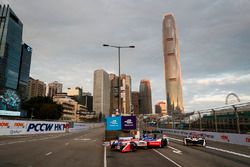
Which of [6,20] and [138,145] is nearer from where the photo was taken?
[138,145]

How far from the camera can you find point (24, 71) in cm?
17688

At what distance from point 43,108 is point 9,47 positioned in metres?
77.9

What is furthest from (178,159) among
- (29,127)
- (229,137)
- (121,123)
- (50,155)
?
(29,127)

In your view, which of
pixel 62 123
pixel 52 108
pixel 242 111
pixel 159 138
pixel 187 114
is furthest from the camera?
pixel 52 108

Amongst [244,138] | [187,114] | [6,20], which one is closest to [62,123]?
[187,114]

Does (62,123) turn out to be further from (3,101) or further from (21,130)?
(3,101)

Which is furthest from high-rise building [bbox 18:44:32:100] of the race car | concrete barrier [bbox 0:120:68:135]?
the race car

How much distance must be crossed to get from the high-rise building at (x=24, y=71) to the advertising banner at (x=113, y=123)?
15521 centimetres

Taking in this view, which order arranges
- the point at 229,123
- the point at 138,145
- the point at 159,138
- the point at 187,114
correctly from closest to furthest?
the point at 138,145 < the point at 159,138 < the point at 229,123 < the point at 187,114

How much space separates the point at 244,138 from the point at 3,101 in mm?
99550

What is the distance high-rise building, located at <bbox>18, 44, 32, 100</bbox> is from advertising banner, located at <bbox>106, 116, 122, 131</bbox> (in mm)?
155213

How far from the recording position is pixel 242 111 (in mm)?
20391

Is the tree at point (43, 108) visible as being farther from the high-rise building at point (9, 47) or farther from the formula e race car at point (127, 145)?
the formula e race car at point (127, 145)

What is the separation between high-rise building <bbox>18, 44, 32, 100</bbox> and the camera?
6594 inches
